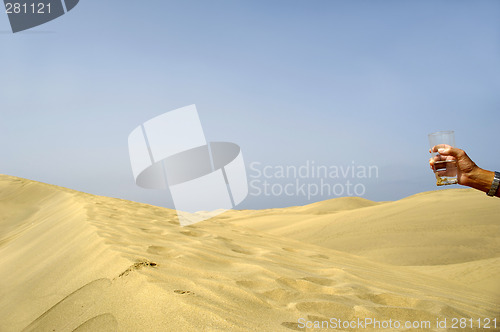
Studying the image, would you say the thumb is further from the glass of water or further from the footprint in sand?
the footprint in sand

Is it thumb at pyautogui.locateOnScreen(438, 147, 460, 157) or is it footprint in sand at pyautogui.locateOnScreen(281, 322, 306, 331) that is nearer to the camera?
footprint in sand at pyautogui.locateOnScreen(281, 322, 306, 331)

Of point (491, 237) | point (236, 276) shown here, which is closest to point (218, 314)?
point (236, 276)

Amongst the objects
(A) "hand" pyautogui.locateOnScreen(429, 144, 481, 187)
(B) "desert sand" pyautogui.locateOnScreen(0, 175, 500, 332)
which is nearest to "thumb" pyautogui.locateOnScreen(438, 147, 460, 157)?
(A) "hand" pyautogui.locateOnScreen(429, 144, 481, 187)

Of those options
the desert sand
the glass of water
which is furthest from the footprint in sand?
the glass of water

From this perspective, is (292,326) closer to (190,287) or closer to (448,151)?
(190,287)

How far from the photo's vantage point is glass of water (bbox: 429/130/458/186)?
202 centimetres

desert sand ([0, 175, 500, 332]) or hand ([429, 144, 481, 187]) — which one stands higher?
hand ([429, 144, 481, 187])

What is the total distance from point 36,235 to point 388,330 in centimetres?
449

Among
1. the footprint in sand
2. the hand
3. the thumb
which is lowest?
the footprint in sand

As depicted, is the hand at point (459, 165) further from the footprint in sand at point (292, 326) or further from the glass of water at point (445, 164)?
the footprint in sand at point (292, 326)

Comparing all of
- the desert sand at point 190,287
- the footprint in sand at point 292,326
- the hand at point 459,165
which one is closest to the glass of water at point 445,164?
the hand at point 459,165

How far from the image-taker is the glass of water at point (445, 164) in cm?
202

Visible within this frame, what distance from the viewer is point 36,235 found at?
15.3ft

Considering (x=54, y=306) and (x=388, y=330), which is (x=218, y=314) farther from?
(x=54, y=306)
